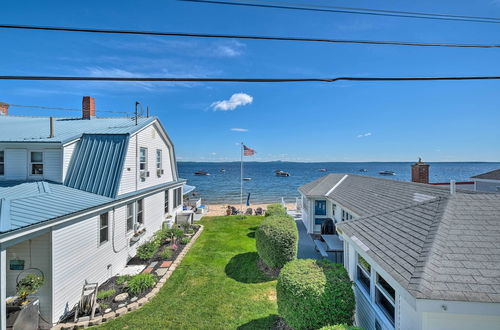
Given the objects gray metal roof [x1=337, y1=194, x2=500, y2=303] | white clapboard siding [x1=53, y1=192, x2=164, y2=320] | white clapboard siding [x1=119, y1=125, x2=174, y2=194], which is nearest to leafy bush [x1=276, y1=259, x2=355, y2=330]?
gray metal roof [x1=337, y1=194, x2=500, y2=303]

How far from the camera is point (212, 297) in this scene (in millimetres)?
7547

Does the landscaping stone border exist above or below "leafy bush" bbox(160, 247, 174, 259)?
below

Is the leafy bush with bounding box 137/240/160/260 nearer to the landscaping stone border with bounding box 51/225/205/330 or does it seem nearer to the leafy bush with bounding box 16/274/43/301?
the landscaping stone border with bounding box 51/225/205/330

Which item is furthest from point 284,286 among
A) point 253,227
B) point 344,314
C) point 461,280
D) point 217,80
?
point 253,227

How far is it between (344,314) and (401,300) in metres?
1.47

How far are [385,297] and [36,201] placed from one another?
983cm

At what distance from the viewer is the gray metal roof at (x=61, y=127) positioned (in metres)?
8.69

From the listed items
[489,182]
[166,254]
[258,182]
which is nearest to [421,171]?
[489,182]

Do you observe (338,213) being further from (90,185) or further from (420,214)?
(90,185)

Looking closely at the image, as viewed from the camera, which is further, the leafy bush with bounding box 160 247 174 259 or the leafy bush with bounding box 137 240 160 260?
the leafy bush with bounding box 160 247 174 259

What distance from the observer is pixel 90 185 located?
871cm

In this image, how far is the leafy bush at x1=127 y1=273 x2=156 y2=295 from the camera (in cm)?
758

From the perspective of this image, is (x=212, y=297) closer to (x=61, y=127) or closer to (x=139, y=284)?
(x=139, y=284)

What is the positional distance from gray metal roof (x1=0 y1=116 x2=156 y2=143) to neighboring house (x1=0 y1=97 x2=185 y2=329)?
0.12 ft
